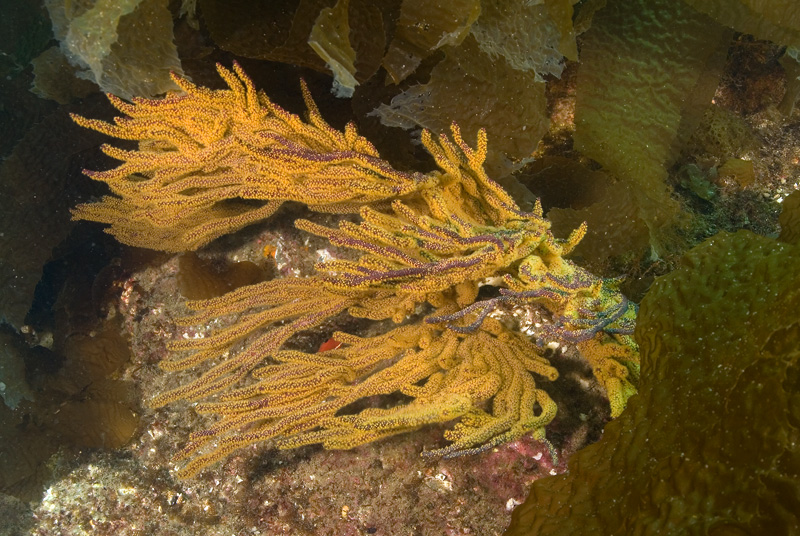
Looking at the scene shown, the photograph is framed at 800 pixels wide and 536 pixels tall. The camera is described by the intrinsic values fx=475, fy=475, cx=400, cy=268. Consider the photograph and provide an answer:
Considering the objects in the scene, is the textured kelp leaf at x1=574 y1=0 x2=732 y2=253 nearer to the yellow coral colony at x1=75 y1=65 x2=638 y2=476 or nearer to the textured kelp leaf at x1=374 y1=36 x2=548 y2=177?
the textured kelp leaf at x1=374 y1=36 x2=548 y2=177

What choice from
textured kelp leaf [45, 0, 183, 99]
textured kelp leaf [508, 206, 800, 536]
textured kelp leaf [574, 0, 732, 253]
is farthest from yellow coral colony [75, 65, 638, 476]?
textured kelp leaf [574, 0, 732, 253]

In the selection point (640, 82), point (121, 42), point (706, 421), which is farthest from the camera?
point (640, 82)

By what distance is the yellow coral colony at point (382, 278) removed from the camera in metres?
1.87

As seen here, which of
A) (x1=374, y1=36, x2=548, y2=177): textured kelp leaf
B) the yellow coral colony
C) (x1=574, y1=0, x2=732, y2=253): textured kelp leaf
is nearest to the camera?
the yellow coral colony

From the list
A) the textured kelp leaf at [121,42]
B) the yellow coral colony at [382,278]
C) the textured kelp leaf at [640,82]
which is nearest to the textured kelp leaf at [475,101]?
the yellow coral colony at [382,278]

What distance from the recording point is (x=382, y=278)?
6.37 ft

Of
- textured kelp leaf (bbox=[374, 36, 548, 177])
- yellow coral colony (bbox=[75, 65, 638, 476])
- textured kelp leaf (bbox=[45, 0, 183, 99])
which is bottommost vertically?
yellow coral colony (bbox=[75, 65, 638, 476])

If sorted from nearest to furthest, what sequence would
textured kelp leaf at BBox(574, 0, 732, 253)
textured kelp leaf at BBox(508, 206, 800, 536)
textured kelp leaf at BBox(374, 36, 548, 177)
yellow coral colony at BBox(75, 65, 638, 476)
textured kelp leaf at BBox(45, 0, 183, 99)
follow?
textured kelp leaf at BBox(508, 206, 800, 536) → textured kelp leaf at BBox(45, 0, 183, 99) → yellow coral colony at BBox(75, 65, 638, 476) → textured kelp leaf at BBox(374, 36, 548, 177) → textured kelp leaf at BBox(574, 0, 732, 253)

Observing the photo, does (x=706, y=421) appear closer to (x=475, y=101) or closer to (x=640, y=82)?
(x=475, y=101)

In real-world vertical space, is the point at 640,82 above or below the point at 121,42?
below

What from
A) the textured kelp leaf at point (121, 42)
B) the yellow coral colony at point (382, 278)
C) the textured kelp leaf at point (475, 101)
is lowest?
the yellow coral colony at point (382, 278)

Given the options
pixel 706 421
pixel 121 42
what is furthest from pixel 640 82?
pixel 121 42

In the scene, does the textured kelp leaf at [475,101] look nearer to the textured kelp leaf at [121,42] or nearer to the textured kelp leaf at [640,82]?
the textured kelp leaf at [640,82]

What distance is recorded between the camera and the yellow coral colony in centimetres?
187
